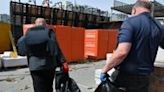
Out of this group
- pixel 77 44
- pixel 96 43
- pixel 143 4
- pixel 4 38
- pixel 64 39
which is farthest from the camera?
pixel 96 43

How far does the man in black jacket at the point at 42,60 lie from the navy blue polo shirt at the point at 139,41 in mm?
1869

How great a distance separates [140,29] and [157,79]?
110cm

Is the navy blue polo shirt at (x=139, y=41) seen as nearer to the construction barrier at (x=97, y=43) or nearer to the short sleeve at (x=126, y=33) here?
the short sleeve at (x=126, y=33)

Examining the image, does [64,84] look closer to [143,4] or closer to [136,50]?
[136,50]

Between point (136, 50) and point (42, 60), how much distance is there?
203 centimetres

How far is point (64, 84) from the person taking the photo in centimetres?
530

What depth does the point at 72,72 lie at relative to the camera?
12.0 m

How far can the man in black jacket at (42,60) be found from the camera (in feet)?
17.3

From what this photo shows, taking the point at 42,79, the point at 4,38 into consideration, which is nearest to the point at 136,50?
the point at 42,79

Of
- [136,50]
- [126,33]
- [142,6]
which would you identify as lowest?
[136,50]

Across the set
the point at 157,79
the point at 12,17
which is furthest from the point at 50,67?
the point at 12,17

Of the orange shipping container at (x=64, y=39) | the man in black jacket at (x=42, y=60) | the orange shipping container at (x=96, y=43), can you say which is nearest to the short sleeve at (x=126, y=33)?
the man in black jacket at (x=42, y=60)

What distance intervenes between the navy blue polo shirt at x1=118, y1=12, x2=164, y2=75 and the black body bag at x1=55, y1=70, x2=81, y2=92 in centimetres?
172

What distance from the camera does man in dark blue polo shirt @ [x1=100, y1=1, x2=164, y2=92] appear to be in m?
3.56
